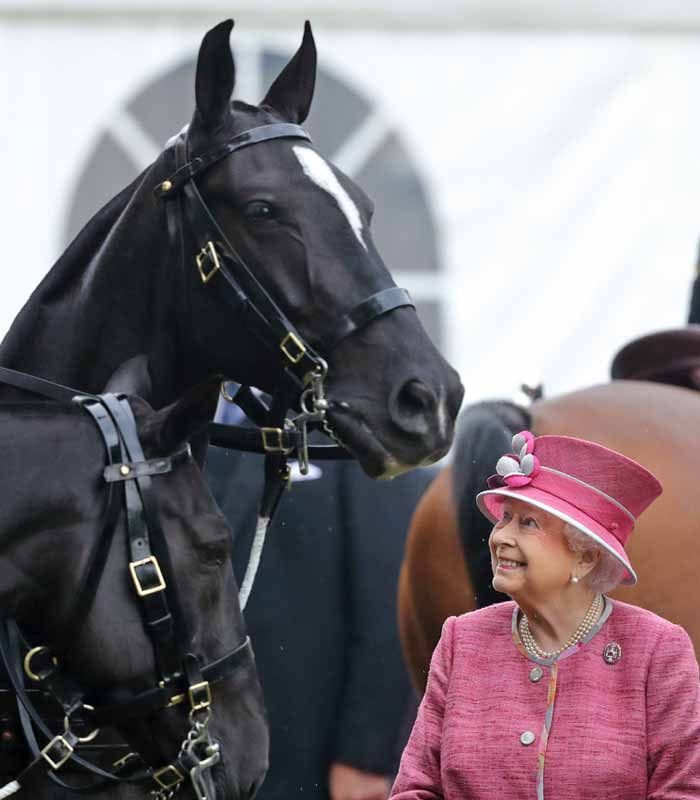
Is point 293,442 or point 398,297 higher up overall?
point 398,297

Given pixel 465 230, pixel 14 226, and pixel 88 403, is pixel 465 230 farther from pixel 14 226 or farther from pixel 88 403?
pixel 88 403

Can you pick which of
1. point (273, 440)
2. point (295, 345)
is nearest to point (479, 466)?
point (273, 440)

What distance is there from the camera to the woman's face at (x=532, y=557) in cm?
259

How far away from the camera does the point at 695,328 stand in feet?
14.6

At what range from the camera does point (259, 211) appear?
343 cm

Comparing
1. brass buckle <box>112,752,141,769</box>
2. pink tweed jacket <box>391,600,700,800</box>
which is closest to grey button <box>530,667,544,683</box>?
pink tweed jacket <box>391,600,700,800</box>

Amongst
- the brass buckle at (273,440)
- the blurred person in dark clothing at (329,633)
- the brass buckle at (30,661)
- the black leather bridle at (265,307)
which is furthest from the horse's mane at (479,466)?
the brass buckle at (30,661)

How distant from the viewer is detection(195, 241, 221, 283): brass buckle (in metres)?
3.43

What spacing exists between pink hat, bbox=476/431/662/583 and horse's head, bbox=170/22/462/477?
65cm

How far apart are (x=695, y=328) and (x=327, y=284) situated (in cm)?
142

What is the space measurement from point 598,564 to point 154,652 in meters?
0.74

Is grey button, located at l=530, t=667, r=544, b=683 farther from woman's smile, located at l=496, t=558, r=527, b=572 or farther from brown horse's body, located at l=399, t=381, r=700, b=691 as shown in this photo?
brown horse's body, located at l=399, t=381, r=700, b=691

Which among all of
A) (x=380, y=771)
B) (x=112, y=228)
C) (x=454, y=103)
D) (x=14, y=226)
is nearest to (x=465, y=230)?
(x=454, y=103)

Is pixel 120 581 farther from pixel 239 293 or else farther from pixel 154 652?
pixel 239 293
